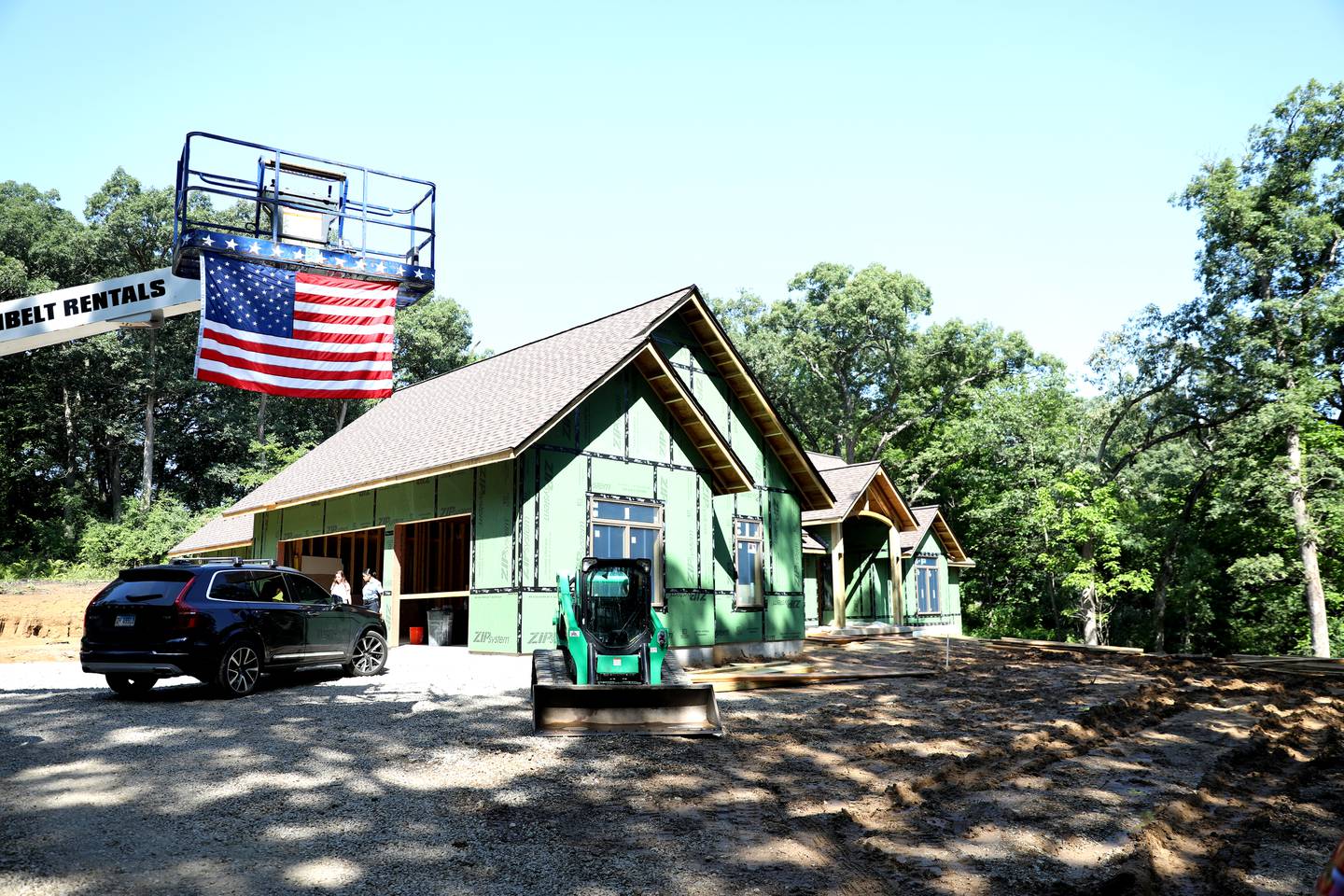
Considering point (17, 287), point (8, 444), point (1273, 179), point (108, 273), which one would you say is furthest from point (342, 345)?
point (8, 444)

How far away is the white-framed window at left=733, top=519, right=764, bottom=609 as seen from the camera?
2047cm

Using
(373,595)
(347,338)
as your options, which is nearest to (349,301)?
(347,338)

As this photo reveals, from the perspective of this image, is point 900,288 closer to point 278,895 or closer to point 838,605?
point 838,605

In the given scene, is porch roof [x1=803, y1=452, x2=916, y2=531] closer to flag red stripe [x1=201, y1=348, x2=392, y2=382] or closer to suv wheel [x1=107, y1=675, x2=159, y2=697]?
flag red stripe [x1=201, y1=348, x2=392, y2=382]

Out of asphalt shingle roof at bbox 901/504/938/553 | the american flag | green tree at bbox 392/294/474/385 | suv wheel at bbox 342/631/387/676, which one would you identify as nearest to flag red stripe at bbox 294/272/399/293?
the american flag

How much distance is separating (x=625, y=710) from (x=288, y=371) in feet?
19.4

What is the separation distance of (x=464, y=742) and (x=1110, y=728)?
7648 millimetres

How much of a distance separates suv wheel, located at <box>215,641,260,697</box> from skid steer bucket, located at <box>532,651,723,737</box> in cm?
432

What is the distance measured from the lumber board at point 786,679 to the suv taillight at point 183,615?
6.94m

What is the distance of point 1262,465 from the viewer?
108 ft

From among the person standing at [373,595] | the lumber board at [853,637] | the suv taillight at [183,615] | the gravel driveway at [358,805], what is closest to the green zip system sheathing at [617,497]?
the person standing at [373,595]

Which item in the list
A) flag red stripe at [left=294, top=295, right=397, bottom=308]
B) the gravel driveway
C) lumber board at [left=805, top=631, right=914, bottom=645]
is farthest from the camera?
lumber board at [left=805, top=631, right=914, bottom=645]

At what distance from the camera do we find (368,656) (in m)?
14.2

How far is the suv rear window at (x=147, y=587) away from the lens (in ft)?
36.2
